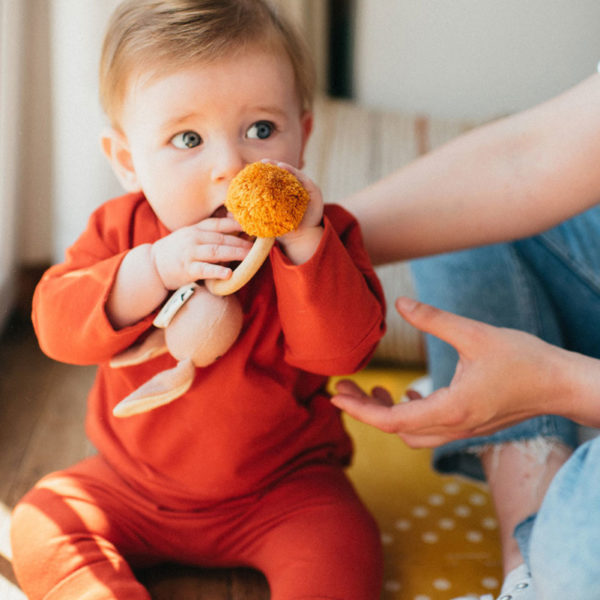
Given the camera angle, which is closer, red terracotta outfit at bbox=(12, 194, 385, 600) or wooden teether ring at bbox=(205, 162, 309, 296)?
wooden teether ring at bbox=(205, 162, 309, 296)

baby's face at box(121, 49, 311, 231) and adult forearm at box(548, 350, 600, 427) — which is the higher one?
baby's face at box(121, 49, 311, 231)

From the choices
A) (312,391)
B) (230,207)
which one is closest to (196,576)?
(312,391)

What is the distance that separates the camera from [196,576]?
865mm

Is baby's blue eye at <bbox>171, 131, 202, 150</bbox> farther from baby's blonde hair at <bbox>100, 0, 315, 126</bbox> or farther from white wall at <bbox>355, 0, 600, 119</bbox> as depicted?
white wall at <bbox>355, 0, 600, 119</bbox>

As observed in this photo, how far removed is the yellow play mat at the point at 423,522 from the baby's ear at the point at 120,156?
54 cm

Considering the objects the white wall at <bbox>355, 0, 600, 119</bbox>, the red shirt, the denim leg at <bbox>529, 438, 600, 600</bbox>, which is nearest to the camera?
the denim leg at <bbox>529, 438, 600, 600</bbox>

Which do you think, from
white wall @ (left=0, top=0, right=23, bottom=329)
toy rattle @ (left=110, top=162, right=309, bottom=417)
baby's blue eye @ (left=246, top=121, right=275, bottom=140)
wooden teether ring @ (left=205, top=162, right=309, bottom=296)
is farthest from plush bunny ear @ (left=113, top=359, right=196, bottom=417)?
white wall @ (left=0, top=0, right=23, bottom=329)

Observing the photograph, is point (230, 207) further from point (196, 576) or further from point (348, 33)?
point (348, 33)

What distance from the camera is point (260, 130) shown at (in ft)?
2.44

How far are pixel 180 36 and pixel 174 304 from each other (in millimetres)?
263

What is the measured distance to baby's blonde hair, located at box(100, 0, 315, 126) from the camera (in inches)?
27.9

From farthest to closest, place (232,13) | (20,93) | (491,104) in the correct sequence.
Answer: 1. (491,104)
2. (20,93)
3. (232,13)

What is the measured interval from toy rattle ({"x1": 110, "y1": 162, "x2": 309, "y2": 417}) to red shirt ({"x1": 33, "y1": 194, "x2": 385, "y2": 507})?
1.3 inches

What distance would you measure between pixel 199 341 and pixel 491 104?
1307 millimetres
